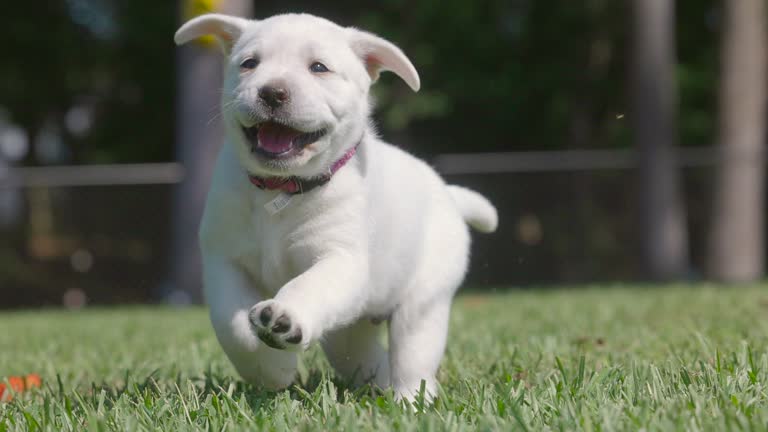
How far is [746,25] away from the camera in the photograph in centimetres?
1316

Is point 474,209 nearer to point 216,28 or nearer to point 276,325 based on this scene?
point 216,28

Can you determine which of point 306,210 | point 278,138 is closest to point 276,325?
point 306,210

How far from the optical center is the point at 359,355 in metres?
4.02

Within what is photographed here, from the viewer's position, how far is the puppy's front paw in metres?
2.78

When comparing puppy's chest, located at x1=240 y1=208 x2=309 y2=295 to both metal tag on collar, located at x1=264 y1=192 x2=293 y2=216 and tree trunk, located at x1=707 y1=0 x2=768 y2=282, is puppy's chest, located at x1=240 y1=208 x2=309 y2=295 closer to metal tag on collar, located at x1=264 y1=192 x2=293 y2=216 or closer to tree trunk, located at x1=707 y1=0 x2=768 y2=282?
metal tag on collar, located at x1=264 y1=192 x2=293 y2=216

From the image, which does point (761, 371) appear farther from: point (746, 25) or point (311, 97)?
point (746, 25)

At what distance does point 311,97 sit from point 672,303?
215 inches

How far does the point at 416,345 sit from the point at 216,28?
1.52 m

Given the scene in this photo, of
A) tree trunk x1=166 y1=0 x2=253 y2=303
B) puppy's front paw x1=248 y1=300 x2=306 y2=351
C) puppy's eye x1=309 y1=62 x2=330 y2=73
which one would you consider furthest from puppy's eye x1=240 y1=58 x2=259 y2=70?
tree trunk x1=166 y1=0 x2=253 y2=303

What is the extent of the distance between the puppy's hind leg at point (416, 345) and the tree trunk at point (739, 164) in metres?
10.3

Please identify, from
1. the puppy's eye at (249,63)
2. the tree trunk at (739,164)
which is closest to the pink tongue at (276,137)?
the puppy's eye at (249,63)

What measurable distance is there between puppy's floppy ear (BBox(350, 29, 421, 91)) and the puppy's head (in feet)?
0.18

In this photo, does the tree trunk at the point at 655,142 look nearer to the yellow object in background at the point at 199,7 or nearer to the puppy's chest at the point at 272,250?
the yellow object in background at the point at 199,7

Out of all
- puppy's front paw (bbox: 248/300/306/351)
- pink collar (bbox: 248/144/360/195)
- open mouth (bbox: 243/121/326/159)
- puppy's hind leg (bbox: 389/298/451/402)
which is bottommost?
puppy's hind leg (bbox: 389/298/451/402)
